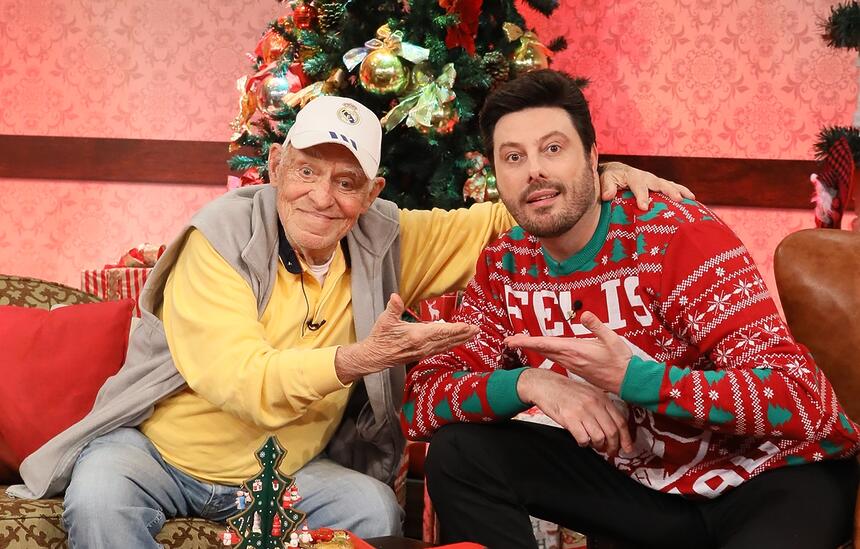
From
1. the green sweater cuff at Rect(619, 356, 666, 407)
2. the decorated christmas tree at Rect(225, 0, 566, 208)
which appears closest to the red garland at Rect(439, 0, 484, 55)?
the decorated christmas tree at Rect(225, 0, 566, 208)

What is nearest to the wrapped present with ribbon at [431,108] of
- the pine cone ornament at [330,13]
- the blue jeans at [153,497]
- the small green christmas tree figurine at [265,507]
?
the pine cone ornament at [330,13]

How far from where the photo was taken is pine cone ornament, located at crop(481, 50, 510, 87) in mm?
3093

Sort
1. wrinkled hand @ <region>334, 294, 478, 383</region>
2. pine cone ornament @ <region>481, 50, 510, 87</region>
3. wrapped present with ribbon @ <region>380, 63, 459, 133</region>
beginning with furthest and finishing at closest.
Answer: pine cone ornament @ <region>481, 50, 510, 87</region>
wrapped present with ribbon @ <region>380, 63, 459, 133</region>
wrinkled hand @ <region>334, 294, 478, 383</region>

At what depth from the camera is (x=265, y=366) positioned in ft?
6.37

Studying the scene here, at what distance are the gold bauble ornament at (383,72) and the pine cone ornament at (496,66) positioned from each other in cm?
28

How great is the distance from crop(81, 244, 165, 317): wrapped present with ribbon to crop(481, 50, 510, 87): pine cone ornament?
134cm

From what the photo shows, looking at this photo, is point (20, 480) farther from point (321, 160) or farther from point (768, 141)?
point (768, 141)

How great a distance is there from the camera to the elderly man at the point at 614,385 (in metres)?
1.73

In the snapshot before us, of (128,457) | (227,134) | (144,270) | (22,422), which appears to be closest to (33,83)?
(227,134)

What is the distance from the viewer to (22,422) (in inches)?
87.4

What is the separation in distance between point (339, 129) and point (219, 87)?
2735 millimetres

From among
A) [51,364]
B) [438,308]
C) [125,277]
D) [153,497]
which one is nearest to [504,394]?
[153,497]

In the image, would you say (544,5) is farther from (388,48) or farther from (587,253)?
(587,253)

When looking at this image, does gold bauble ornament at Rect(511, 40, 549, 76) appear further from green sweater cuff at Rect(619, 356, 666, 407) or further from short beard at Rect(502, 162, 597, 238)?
green sweater cuff at Rect(619, 356, 666, 407)
